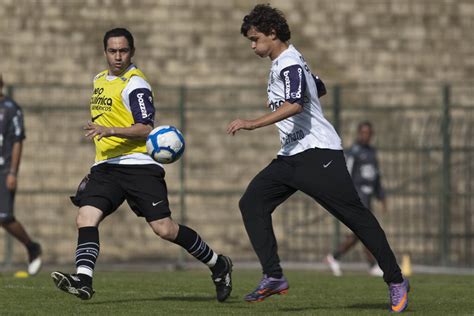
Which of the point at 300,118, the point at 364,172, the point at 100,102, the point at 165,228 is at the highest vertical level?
the point at 100,102

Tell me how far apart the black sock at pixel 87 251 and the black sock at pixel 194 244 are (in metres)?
0.68

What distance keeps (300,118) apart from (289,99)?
41 centimetres

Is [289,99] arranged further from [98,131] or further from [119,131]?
[98,131]

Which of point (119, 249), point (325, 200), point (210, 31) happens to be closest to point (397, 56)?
point (210, 31)

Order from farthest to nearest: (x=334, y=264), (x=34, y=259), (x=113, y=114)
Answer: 1. (x=334, y=264)
2. (x=34, y=259)
3. (x=113, y=114)

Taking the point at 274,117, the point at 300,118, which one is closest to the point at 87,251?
the point at 274,117

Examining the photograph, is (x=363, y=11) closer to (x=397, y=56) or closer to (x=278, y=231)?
(x=397, y=56)

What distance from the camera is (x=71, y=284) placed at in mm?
9523

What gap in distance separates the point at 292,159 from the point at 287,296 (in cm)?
203

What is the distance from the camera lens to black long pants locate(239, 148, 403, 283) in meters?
9.72

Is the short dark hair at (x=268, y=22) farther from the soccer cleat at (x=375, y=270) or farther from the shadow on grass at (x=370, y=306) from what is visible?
the soccer cleat at (x=375, y=270)

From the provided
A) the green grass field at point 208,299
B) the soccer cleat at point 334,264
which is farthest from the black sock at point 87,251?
the soccer cleat at point 334,264

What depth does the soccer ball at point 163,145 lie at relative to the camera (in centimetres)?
984

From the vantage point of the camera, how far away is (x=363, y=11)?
22.0m
